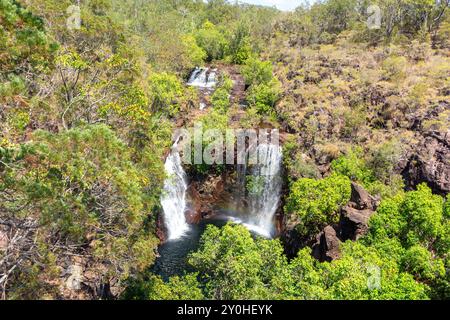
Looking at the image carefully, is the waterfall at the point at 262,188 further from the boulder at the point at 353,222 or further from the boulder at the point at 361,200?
the boulder at the point at 353,222

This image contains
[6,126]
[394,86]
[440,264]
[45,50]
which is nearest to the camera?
[45,50]

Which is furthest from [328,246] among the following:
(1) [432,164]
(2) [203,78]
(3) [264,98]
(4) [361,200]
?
(2) [203,78]

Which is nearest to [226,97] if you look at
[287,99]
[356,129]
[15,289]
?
[287,99]

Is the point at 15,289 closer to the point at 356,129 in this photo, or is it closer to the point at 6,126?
the point at 6,126

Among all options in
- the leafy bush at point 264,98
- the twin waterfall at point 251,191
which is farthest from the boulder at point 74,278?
the leafy bush at point 264,98

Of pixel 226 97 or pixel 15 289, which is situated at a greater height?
pixel 226 97

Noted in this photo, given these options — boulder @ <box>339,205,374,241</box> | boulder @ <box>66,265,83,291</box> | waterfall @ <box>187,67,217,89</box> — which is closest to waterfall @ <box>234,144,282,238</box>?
boulder @ <box>339,205,374,241</box>
